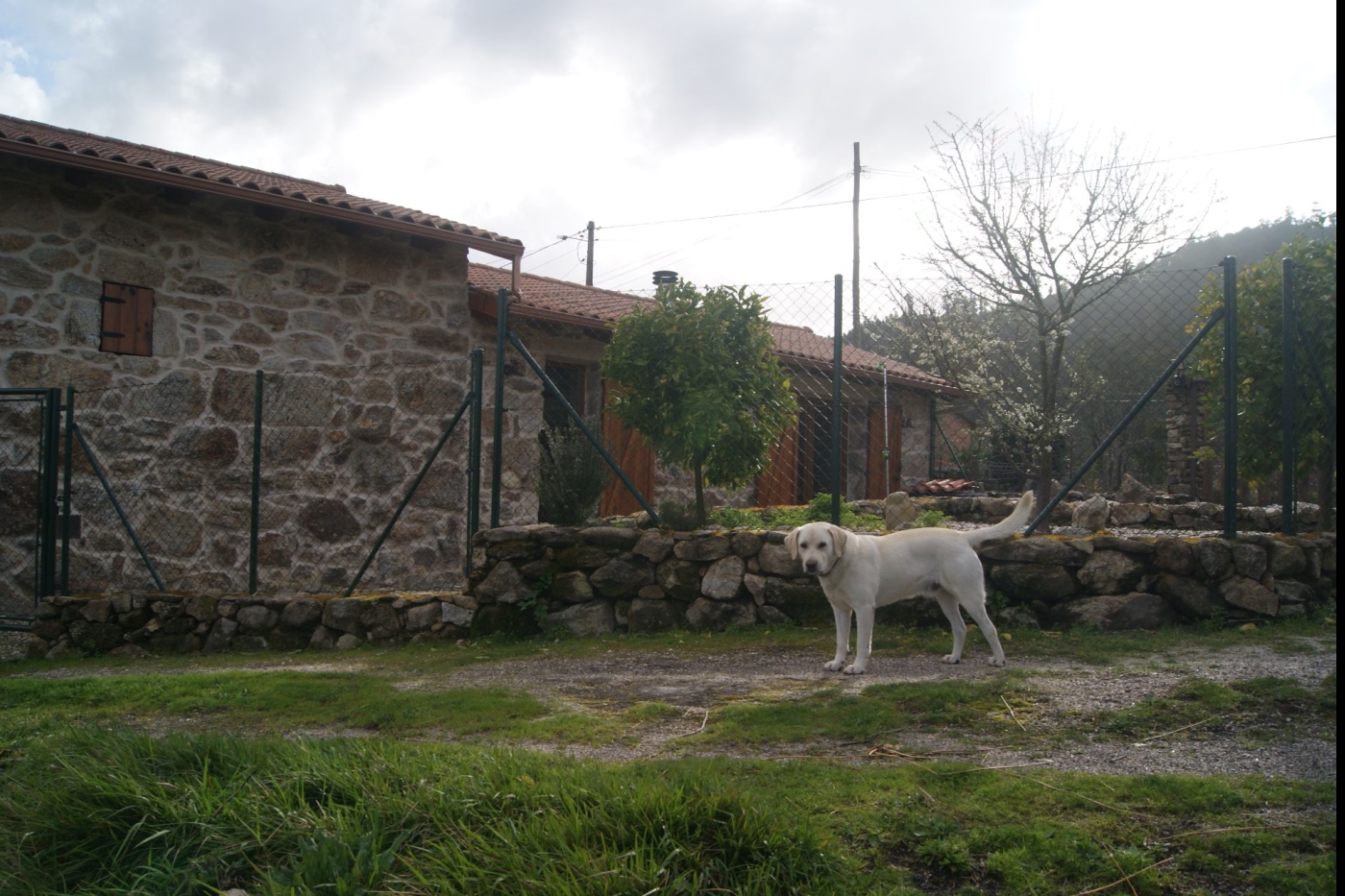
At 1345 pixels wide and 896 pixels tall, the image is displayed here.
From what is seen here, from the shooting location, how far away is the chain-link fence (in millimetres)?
8938

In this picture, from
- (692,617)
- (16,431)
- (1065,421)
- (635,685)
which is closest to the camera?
(635,685)

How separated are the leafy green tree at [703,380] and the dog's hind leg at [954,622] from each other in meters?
2.15

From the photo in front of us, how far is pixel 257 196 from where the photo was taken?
9.27 meters

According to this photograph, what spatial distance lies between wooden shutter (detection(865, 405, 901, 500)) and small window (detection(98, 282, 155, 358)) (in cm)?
926

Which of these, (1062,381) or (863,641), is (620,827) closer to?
(863,641)

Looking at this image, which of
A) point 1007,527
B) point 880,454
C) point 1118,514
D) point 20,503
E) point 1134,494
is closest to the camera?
point 1007,527

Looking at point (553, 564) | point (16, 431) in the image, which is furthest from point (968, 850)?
point (16, 431)

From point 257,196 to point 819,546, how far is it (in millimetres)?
6523

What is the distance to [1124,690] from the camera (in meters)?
4.78

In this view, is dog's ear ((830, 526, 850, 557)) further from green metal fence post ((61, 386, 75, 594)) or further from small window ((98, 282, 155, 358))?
small window ((98, 282, 155, 358))

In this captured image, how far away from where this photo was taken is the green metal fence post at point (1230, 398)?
22.4ft

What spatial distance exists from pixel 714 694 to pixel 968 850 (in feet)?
8.28

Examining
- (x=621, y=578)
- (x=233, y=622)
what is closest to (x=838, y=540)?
(x=621, y=578)

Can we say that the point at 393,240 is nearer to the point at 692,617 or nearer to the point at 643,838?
the point at 692,617
